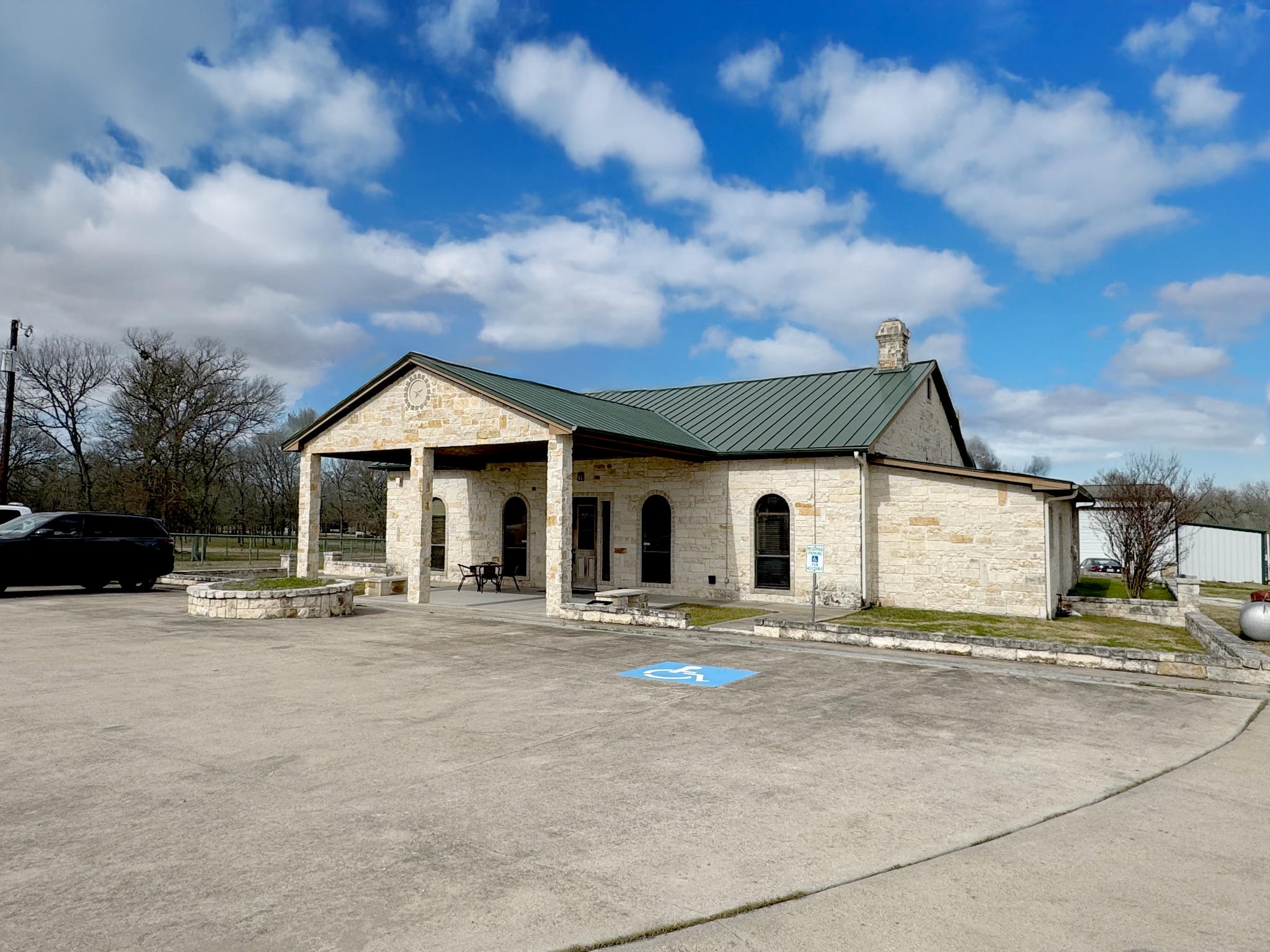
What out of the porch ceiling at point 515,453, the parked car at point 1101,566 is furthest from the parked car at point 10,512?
the parked car at point 1101,566

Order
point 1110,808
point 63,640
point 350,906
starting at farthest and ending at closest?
point 63,640
point 1110,808
point 350,906

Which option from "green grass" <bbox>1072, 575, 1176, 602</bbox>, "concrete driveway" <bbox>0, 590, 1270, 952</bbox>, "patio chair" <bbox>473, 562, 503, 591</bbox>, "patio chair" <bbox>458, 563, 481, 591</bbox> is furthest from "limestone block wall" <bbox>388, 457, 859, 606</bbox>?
"green grass" <bbox>1072, 575, 1176, 602</bbox>

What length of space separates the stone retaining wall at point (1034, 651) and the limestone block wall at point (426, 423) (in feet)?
21.0

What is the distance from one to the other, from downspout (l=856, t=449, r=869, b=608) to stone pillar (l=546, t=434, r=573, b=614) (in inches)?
247

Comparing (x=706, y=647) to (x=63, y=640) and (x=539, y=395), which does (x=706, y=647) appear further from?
(x=63, y=640)

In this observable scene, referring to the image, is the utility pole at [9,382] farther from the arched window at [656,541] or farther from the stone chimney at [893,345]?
the stone chimney at [893,345]

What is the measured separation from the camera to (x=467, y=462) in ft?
72.6

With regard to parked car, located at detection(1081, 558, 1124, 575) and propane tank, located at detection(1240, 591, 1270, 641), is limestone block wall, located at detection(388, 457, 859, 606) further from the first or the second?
parked car, located at detection(1081, 558, 1124, 575)

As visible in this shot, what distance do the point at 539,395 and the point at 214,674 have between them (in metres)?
9.62

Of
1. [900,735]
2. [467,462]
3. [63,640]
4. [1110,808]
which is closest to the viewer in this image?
[1110,808]

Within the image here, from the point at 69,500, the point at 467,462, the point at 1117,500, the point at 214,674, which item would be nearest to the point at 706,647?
the point at 214,674

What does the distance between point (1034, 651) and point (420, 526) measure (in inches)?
467

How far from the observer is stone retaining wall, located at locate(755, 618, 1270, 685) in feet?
32.2

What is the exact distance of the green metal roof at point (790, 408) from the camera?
17.9 meters
